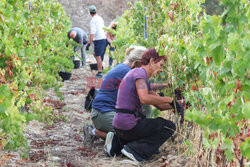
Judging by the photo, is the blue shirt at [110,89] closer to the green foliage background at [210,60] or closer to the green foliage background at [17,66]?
the green foliage background at [210,60]

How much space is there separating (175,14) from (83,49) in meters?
8.13

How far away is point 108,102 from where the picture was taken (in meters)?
4.33

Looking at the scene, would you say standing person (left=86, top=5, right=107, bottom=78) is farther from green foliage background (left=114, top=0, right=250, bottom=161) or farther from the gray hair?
A: the gray hair

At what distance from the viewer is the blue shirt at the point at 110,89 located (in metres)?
4.28

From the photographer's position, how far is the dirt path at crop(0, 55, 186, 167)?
3660mm

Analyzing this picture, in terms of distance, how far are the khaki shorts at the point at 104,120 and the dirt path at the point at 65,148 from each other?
0.88ft

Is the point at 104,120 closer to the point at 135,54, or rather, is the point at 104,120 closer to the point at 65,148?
the point at 65,148

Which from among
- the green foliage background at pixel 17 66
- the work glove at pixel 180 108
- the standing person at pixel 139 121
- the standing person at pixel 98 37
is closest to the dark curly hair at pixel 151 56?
the standing person at pixel 139 121

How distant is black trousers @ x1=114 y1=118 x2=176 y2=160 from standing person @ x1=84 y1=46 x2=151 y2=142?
48 centimetres

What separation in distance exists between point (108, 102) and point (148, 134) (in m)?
0.79

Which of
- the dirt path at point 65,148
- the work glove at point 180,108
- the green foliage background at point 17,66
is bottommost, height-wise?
the dirt path at point 65,148

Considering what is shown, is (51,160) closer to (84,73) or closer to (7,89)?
(7,89)

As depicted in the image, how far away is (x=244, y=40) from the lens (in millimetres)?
1606

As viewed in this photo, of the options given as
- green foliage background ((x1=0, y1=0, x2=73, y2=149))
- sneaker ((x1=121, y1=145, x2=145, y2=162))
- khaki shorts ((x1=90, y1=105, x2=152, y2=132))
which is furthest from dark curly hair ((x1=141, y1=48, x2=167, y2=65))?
green foliage background ((x1=0, y1=0, x2=73, y2=149))
